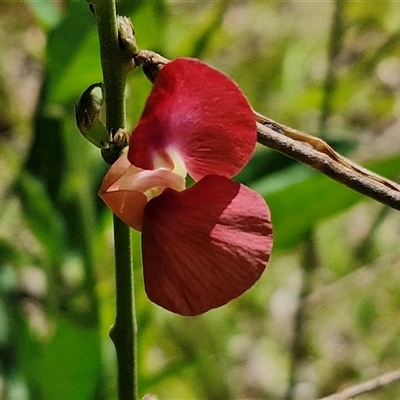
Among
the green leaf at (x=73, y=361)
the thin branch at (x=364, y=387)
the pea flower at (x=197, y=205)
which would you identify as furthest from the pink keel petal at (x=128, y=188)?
the green leaf at (x=73, y=361)

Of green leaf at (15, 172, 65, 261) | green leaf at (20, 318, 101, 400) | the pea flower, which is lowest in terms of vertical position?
green leaf at (20, 318, 101, 400)

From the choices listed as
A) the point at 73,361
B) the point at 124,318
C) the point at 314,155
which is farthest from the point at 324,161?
the point at 73,361

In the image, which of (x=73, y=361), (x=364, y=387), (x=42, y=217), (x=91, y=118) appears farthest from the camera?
(x=42, y=217)

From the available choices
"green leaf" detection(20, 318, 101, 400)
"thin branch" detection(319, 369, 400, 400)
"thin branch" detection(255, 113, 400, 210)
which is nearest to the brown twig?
"thin branch" detection(255, 113, 400, 210)

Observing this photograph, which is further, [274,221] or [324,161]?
[274,221]

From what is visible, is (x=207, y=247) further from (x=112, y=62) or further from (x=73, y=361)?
(x=73, y=361)

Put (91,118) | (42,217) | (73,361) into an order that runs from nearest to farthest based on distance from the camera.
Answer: (91,118) → (73,361) → (42,217)

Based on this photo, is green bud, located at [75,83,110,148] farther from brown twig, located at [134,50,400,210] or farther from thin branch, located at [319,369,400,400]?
thin branch, located at [319,369,400,400]
